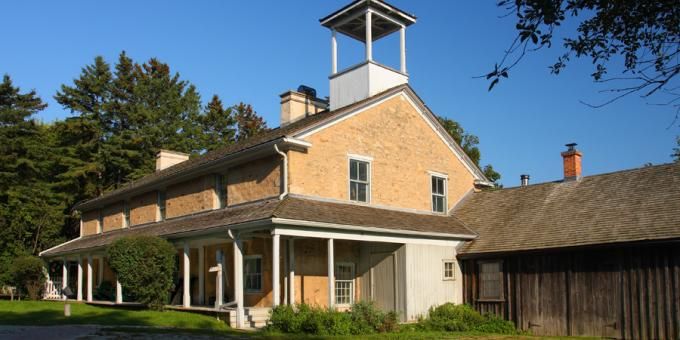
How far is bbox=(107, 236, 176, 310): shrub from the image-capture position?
20844 mm

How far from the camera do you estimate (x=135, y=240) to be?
69.3ft

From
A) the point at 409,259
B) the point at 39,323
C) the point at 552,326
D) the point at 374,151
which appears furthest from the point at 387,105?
the point at 39,323

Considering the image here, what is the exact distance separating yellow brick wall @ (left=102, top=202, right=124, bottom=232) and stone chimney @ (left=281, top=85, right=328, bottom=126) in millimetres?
10027

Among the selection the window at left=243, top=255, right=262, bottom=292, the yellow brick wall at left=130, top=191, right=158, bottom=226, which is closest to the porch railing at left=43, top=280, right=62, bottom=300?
the yellow brick wall at left=130, top=191, right=158, bottom=226

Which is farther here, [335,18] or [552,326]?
[335,18]

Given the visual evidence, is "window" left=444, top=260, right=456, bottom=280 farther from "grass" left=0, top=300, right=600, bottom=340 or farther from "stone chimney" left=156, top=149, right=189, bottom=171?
"stone chimney" left=156, top=149, right=189, bottom=171

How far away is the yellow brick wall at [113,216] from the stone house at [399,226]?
482 cm

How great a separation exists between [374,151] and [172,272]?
792 cm

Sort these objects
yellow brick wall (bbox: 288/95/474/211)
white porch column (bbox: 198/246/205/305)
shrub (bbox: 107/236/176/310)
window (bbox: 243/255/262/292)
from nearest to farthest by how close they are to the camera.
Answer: shrub (bbox: 107/236/176/310) → yellow brick wall (bbox: 288/95/474/211) → window (bbox: 243/255/262/292) → white porch column (bbox: 198/246/205/305)

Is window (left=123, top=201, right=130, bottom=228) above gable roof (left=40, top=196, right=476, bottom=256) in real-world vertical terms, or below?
above

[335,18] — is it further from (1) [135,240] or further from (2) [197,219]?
(1) [135,240]

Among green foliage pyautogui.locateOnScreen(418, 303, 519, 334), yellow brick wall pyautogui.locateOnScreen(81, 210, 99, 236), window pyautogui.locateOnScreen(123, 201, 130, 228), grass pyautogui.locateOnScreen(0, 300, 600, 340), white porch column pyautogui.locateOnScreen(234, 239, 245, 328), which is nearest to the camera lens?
grass pyautogui.locateOnScreen(0, 300, 600, 340)

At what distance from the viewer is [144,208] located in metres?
29.0

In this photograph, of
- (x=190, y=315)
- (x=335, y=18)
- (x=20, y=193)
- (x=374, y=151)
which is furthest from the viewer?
(x=20, y=193)
